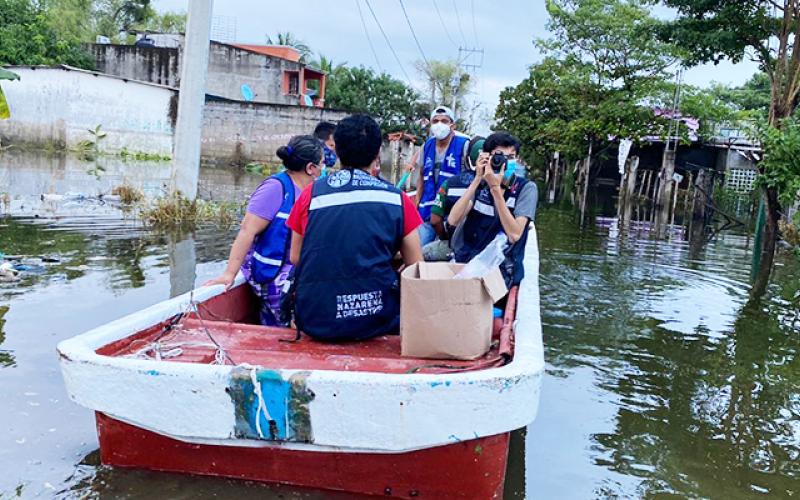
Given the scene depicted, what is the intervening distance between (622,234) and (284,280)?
506 inches

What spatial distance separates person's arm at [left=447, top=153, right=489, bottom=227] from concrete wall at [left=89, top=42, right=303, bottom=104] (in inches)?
1344

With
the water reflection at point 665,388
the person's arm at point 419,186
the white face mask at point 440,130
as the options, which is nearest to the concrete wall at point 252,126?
the water reflection at point 665,388

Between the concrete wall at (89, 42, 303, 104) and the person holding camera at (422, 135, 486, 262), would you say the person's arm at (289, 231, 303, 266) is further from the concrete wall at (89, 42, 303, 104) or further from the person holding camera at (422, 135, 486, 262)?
the concrete wall at (89, 42, 303, 104)

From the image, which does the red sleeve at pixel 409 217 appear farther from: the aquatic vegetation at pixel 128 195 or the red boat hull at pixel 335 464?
the aquatic vegetation at pixel 128 195

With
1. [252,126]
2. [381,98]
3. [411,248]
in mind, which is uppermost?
[381,98]

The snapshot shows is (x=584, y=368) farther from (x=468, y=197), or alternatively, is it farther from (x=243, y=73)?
(x=243, y=73)

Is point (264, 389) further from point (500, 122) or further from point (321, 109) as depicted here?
point (500, 122)

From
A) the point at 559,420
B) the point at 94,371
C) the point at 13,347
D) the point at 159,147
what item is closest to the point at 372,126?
the point at 94,371

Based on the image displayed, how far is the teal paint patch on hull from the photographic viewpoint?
2816mm

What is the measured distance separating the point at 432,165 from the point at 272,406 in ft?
11.5

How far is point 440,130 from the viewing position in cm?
571

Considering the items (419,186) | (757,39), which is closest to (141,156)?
(757,39)

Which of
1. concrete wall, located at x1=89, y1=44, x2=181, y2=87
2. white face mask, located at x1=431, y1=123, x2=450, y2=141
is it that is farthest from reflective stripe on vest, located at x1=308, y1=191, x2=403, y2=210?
concrete wall, located at x1=89, y1=44, x2=181, y2=87

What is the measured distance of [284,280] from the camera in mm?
4480
